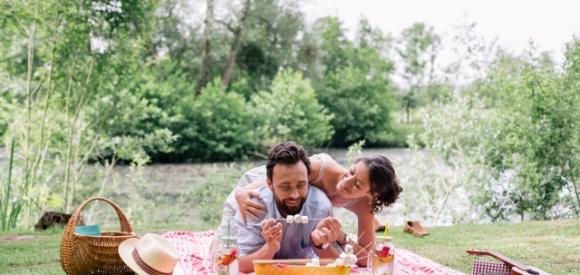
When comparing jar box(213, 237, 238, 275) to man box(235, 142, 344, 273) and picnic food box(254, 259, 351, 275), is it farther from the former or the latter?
man box(235, 142, 344, 273)

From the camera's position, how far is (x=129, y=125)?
28.3 feet

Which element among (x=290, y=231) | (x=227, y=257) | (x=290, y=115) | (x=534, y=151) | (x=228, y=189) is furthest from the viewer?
(x=290, y=115)

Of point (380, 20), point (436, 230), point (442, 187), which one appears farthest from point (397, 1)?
point (436, 230)

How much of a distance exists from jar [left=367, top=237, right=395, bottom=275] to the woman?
0.18 meters

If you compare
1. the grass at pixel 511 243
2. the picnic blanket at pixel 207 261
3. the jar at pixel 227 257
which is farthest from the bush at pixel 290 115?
the jar at pixel 227 257

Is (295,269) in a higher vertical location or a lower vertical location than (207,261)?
higher

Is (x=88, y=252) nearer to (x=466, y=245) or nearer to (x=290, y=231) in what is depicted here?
(x=290, y=231)

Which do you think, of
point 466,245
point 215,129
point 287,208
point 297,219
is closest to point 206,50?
point 215,129

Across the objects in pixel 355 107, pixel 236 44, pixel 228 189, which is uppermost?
pixel 236 44

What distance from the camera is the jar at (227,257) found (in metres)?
2.52

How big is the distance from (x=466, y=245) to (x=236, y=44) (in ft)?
46.8

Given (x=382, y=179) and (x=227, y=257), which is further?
(x=382, y=179)

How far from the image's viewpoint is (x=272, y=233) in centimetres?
276

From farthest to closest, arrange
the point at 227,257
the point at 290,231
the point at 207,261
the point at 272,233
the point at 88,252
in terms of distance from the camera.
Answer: the point at 207,261
the point at 88,252
the point at 290,231
the point at 272,233
the point at 227,257
